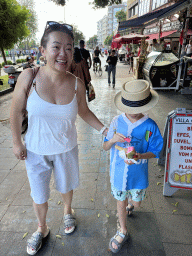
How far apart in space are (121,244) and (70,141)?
3.94 ft

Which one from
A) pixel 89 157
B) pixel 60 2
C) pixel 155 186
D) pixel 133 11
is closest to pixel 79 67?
pixel 89 157

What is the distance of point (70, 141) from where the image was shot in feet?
5.85

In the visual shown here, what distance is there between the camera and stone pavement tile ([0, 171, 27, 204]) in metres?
2.76

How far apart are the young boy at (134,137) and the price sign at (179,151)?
87cm

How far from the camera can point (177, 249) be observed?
201 cm

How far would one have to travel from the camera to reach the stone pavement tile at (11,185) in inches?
109

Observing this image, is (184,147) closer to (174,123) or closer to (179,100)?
(174,123)

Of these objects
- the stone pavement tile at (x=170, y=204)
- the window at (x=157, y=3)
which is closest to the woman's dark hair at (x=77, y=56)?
the stone pavement tile at (x=170, y=204)

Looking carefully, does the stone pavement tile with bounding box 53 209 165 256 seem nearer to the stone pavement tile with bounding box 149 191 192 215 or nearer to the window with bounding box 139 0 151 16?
the stone pavement tile with bounding box 149 191 192 215

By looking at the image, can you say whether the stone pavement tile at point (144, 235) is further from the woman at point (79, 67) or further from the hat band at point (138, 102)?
the woman at point (79, 67)

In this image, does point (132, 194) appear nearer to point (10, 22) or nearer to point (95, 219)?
point (95, 219)

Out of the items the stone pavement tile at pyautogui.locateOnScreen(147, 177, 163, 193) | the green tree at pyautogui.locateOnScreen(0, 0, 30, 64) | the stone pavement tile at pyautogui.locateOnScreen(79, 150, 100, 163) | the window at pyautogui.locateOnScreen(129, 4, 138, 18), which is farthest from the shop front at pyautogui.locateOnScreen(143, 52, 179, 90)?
the window at pyautogui.locateOnScreen(129, 4, 138, 18)

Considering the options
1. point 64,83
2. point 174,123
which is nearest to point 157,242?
point 174,123

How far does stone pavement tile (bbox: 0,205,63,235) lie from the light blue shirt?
3.29 feet
